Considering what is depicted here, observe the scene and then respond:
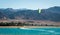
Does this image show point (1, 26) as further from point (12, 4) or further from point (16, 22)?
point (12, 4)

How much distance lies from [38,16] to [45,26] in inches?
11.8

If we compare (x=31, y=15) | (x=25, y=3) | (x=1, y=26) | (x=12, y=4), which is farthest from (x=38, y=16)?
(x=1, y=26)

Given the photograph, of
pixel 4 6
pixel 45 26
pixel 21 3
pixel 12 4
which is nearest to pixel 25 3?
pixel 21 3

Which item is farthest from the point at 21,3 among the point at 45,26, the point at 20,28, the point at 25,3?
the point at 45,26

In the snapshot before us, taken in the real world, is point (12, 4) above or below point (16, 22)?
above

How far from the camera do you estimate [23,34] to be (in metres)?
3.18


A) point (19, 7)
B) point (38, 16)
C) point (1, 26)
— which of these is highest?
point (19, 7)

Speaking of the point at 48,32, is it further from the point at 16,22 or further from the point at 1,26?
the point at 1,26

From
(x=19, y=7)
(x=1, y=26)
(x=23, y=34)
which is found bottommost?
(x=23, y=34)

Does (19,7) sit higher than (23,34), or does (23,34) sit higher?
(19,7)

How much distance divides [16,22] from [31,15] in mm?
403

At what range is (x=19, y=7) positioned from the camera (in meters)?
3.20

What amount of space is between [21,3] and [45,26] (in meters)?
0.81

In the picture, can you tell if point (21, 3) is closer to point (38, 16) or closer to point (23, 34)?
point (38, 16)
